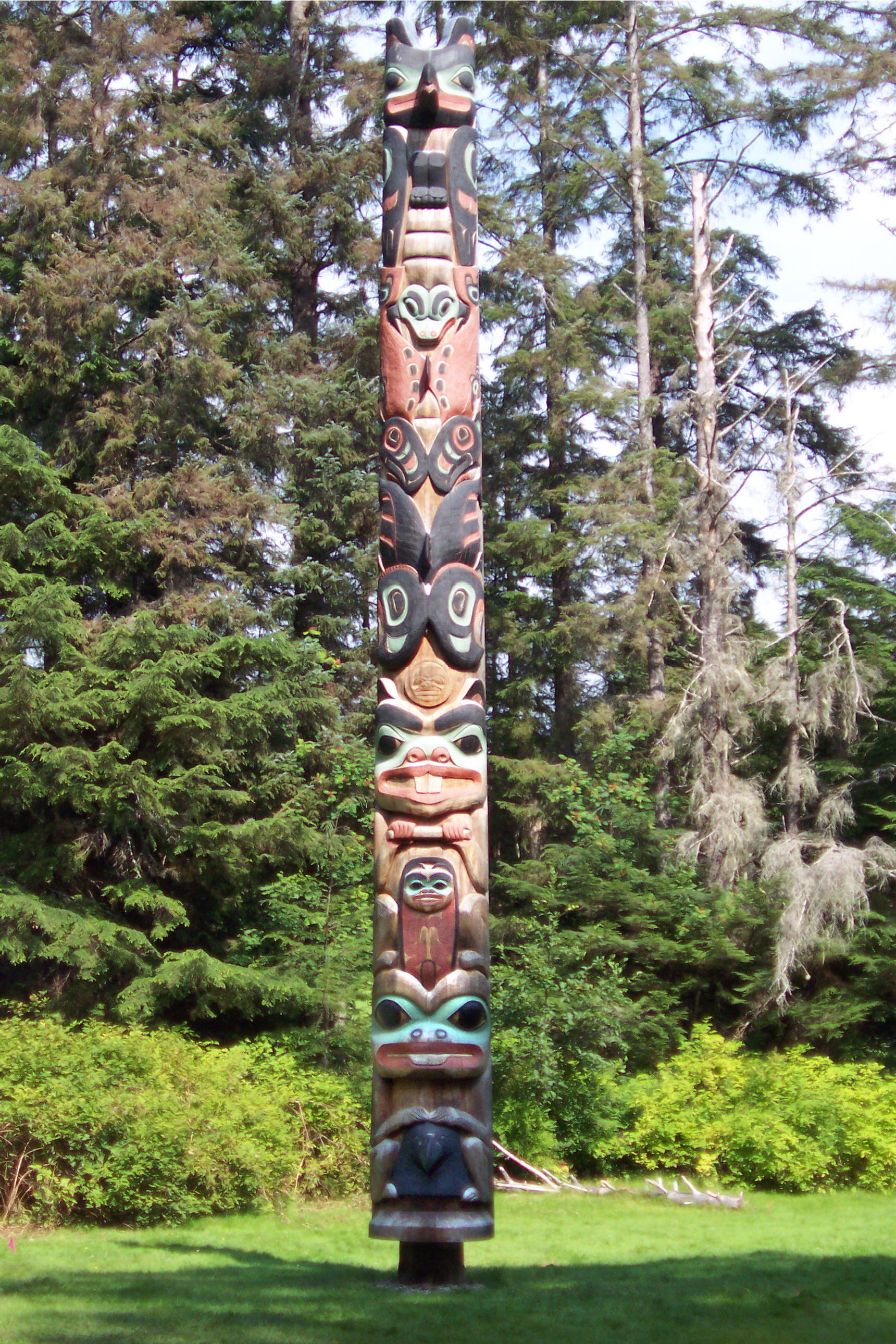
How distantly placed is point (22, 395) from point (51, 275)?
1.79 m

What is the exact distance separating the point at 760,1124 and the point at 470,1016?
7.51m

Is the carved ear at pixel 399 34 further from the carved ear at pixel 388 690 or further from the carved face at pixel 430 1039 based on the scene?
the carved face at pixel 430 1039

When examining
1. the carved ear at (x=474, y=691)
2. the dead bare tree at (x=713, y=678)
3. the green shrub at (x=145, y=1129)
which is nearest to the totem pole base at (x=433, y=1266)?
the carved ear at (x=474, y=691)

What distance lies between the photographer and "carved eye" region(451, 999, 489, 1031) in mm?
6688

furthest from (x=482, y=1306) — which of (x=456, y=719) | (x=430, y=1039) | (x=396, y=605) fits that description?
(x=396, y=605)

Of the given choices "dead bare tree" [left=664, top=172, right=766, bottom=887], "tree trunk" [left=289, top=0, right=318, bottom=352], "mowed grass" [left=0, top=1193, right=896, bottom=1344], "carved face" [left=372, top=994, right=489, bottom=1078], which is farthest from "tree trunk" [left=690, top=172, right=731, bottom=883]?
"carved face" [left=372, top=994, right=489, bottom=1078]

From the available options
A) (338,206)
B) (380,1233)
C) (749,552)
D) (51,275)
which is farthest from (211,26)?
(380,1233)

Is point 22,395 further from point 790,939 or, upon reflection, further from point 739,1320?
point 739,1320

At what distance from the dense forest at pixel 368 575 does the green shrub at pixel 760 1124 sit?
59 centimetres

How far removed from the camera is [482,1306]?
6.25 m

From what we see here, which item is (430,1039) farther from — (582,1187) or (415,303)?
(582,1187)

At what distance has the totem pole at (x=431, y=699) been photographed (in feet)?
21.6

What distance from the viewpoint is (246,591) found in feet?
60.5

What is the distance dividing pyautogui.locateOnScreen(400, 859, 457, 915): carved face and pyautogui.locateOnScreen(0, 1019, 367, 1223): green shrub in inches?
208
